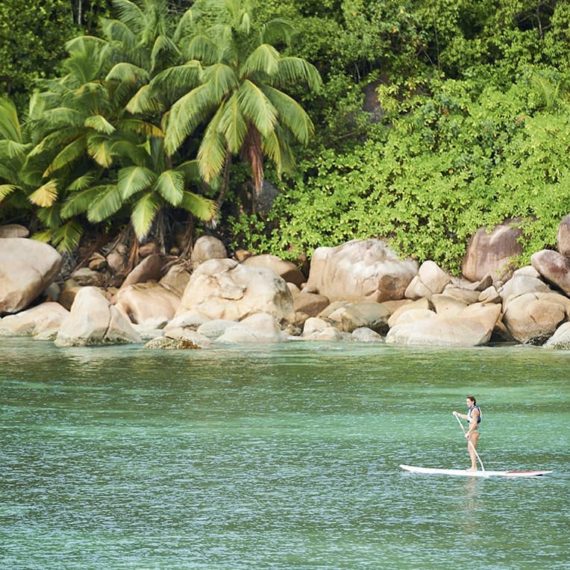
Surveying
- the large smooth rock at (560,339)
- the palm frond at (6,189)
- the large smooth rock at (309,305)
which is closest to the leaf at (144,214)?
the palm frond at (6,189)

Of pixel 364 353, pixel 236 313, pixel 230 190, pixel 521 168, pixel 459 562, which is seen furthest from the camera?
pixel 230 190

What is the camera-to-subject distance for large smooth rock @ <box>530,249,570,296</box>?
106 ft

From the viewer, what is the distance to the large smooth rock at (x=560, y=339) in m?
29.6

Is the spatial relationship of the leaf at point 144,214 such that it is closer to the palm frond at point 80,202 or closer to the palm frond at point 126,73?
the palm frond at point 80,202

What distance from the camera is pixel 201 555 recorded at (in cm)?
1233

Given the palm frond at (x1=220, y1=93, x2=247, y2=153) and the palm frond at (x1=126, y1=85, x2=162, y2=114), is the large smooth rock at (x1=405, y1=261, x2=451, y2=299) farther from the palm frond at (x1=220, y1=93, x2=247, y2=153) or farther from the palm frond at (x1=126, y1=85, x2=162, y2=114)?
the palm frond at (x1=126, y1=85, x2=162, y2=114)

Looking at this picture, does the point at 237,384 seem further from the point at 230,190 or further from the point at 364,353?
the point at 230,190

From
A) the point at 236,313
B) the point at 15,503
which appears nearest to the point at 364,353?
the point at 236,313

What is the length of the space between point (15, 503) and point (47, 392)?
29.3 ft

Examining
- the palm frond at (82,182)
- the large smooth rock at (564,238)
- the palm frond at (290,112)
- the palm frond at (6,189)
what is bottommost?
the large smooth rock at (564,238)

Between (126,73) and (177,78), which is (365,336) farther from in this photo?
(126,73)

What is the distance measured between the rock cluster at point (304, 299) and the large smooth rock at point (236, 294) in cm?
3

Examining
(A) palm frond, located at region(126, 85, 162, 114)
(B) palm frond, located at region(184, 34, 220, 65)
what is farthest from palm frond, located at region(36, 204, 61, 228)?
(B) palm frond, located at region(184, 34, 220, 65)

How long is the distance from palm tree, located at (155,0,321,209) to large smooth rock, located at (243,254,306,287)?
6.64 feet
